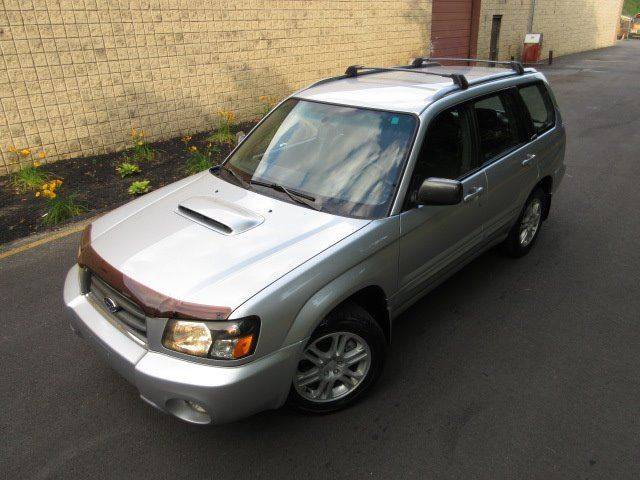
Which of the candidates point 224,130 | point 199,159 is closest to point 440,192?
point 199,159

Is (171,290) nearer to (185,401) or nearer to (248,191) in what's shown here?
(185,401)

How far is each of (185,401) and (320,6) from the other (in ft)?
32.1

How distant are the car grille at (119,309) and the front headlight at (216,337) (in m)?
0.24

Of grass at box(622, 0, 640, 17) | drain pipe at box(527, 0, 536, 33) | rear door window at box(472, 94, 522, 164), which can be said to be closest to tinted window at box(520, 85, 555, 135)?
rear door window at box(472, 94, 522, 164)

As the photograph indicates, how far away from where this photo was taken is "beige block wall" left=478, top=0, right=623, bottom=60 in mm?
17094

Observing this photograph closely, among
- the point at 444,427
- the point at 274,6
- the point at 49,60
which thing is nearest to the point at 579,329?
the point at 444,427

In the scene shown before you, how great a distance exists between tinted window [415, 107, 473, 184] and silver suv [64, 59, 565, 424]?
0.04ft

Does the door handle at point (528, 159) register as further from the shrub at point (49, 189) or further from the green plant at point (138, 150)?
the green plant at point (138, 150)

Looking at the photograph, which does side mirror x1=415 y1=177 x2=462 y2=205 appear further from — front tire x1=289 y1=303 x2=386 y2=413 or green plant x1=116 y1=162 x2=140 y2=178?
green plant x1=116 y1=162 x2=140 y2=178

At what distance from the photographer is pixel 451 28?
50.7ft

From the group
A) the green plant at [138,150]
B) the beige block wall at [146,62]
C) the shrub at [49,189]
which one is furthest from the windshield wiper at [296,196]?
the beige block wall at [146,62]

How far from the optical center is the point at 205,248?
2695 mm

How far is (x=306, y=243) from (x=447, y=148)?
137cm

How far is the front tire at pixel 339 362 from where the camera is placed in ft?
9.16
